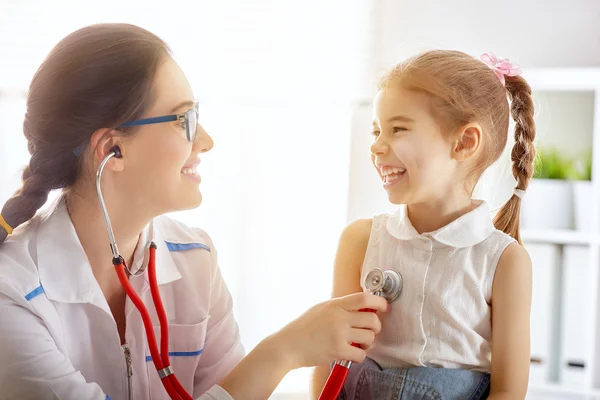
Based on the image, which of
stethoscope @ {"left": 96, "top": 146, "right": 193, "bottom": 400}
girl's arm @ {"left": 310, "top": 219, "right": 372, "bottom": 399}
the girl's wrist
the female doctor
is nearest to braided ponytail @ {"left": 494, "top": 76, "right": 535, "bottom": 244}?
girl's arm @ {"left": 310, "top": 219, "right": 372, "bottom": 399}

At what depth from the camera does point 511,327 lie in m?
1.19

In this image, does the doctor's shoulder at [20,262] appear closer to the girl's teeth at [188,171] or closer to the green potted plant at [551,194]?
the girl's teeth at [188,171]

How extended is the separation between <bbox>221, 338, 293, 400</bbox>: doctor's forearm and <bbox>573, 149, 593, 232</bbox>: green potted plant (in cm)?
179

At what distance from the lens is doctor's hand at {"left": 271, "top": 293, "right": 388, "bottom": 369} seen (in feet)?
3.64

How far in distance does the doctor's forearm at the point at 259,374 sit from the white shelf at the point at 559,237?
1.67 metres

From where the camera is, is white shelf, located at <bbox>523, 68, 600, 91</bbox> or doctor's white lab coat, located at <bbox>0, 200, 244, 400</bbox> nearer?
doctor's white lab coat, located at <bbox>0, 200, 244, 400</bbox>

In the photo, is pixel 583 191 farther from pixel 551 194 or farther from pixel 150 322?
pixel 150 322

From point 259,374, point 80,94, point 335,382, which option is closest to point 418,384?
point 335,382

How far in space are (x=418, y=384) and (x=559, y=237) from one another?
1581 millimetres

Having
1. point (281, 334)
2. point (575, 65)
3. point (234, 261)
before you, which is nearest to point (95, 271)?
point (281, 334)

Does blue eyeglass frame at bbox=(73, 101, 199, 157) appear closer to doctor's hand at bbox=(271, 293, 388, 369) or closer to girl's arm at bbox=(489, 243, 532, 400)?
doctor's hand at bbox=(271, 293, 388, 369)

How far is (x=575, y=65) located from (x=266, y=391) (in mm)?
Result: 2129

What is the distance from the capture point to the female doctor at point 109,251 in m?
1.14

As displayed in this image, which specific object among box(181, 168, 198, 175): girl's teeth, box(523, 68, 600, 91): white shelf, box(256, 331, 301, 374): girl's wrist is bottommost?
box(256, 331, 301, 374): girl's wrist
